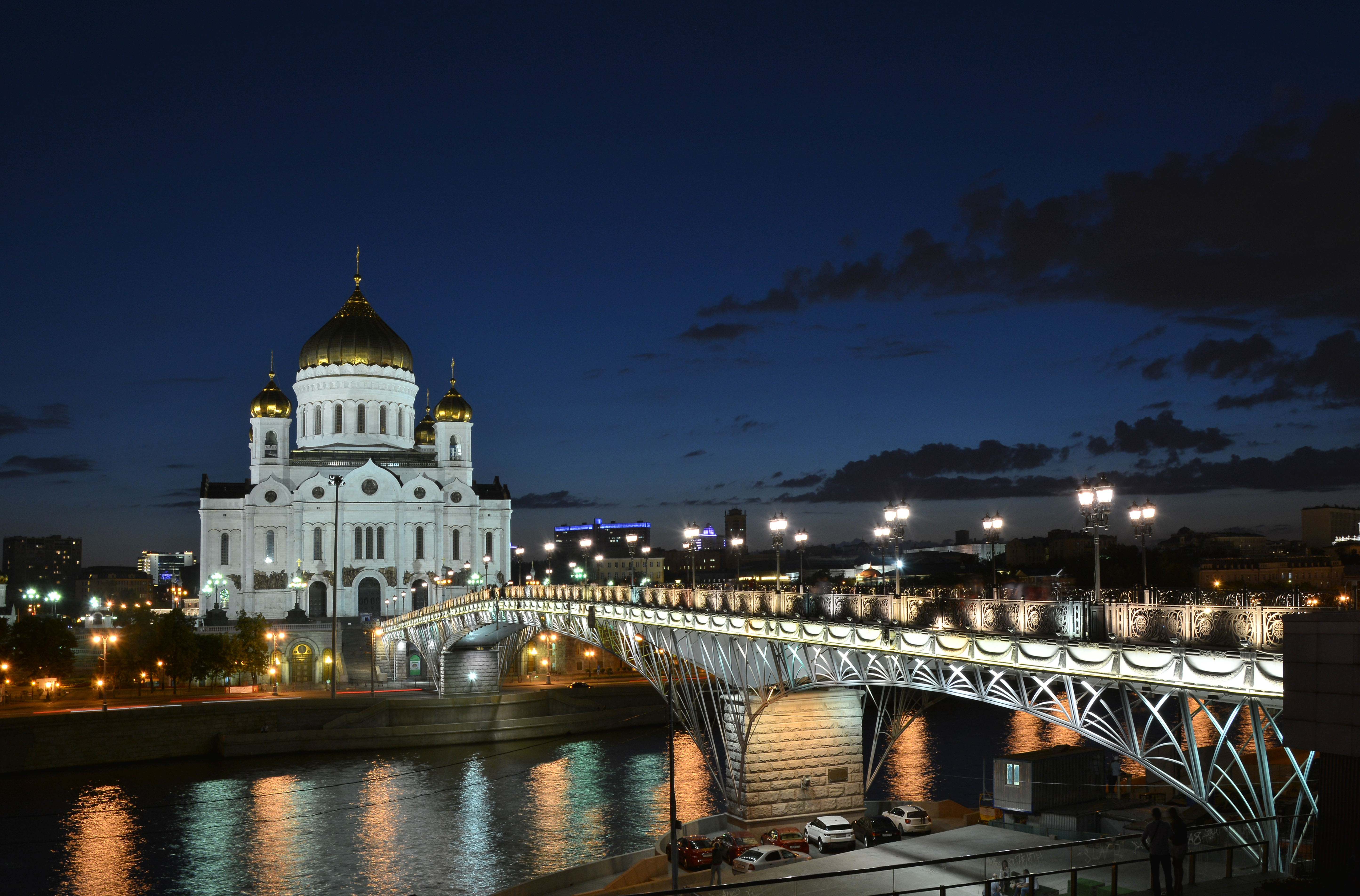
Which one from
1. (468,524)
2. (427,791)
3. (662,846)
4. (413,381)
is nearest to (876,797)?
(662,846)

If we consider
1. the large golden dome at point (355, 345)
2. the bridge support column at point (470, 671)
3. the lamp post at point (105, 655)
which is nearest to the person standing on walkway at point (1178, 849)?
the bridge support column at point (470, 671)

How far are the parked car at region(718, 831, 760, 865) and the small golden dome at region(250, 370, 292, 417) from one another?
68.1m

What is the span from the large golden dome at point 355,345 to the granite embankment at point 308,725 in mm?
38586

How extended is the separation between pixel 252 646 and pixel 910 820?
5076 centimetres

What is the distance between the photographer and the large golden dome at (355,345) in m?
93.8

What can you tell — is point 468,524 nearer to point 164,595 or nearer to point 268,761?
point 268,761

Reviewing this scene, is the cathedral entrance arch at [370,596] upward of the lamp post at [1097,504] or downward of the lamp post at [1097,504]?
downward

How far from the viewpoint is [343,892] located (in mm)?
32156

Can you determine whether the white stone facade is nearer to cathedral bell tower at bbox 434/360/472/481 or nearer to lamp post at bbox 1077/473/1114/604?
cathedral bell tower at bbox 434/360/472/481

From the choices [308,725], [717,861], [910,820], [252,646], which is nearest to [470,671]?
[308,725]

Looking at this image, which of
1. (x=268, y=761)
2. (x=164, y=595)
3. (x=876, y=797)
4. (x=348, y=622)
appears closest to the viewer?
(x=876, y=797)

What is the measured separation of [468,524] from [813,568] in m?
43.7

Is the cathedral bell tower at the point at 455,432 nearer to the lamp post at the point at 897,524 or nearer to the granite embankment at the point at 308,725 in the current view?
the granite embankment at the point at 308,725

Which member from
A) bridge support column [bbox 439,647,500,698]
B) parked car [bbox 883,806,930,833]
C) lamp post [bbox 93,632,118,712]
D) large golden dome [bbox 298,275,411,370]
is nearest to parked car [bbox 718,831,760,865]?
parked car [bbox 883,806,930,833]
